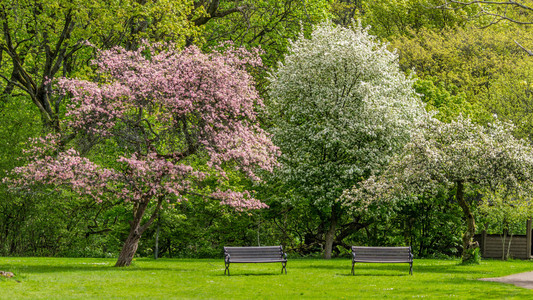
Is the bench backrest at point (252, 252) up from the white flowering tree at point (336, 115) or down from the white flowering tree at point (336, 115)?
down

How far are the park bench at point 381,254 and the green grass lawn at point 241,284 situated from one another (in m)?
0.51

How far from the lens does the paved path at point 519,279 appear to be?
1602 centimetres

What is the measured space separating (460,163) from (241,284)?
10.2 meters

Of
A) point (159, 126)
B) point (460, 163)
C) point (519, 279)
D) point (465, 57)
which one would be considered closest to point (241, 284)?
point (159, 126)

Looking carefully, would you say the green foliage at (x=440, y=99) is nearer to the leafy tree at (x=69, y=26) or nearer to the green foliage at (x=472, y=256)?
the green foliage at (x=472, y=256)

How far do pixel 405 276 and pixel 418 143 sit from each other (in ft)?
18.2

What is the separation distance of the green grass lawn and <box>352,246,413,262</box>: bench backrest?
1.85 feet

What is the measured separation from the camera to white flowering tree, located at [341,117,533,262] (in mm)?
21234

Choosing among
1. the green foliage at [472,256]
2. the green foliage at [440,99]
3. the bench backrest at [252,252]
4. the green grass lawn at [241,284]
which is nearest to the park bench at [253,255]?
the bench backrest at [252,252]

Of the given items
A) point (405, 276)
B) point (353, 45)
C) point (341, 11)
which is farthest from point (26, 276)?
point (341, 11)

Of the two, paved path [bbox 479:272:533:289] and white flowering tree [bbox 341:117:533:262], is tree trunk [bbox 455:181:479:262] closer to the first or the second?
white flowering tree [bbox 341:117:533:262]

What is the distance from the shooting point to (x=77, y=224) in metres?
29.6

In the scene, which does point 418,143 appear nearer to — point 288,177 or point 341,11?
point 288,177

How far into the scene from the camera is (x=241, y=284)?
15.6m
